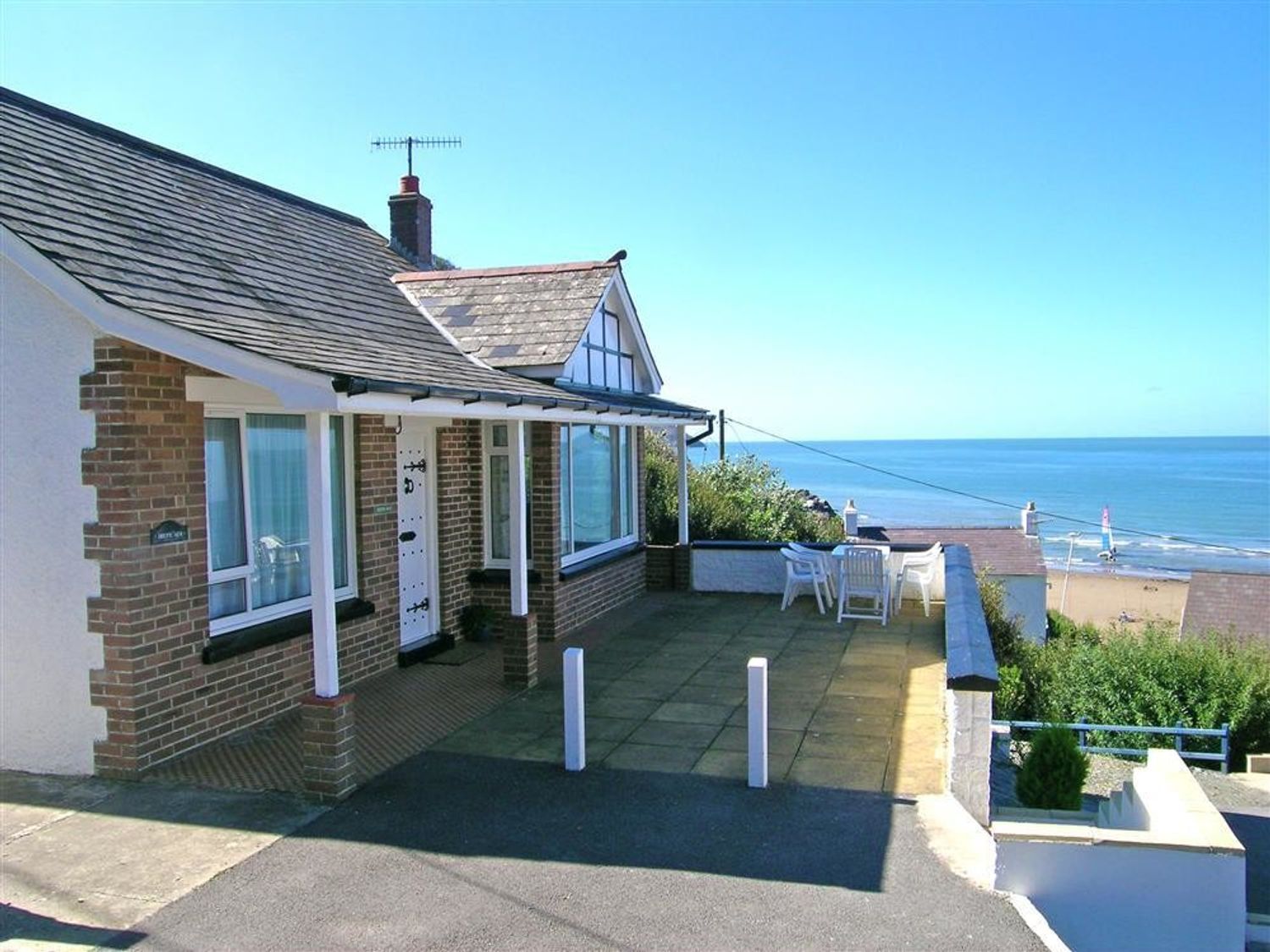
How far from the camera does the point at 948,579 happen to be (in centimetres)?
1072

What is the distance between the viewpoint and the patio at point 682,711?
273 inches

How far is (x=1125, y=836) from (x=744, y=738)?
3029mm

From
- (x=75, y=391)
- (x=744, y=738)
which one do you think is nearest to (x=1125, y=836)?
(x=744, y=738)

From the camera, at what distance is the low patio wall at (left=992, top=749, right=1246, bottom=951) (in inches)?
199

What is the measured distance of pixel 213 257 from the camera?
834 cm

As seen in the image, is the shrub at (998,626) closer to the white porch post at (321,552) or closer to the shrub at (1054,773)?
the shrub at (1054,773)

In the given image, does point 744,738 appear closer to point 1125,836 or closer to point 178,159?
point 1125,836

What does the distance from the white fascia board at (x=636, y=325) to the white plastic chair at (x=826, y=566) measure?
3572mm

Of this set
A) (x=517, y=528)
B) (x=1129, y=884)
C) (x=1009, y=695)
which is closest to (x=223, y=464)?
(x=517, y=528)

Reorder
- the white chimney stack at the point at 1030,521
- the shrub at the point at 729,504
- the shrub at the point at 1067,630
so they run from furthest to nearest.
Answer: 1. the white chimney stack at the point at 1030,521
2. the shrub at the point at 1067,630
3. the shrub at the point at 729,504

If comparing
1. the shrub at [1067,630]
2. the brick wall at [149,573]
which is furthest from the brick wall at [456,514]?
the shrub at [1067,630]

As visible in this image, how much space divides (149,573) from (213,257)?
10.2ft

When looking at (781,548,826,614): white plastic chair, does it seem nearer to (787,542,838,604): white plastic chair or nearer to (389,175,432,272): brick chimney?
(787,542,838,604): white plastic chair

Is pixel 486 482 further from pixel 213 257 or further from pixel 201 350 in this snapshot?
pixel 201 350
